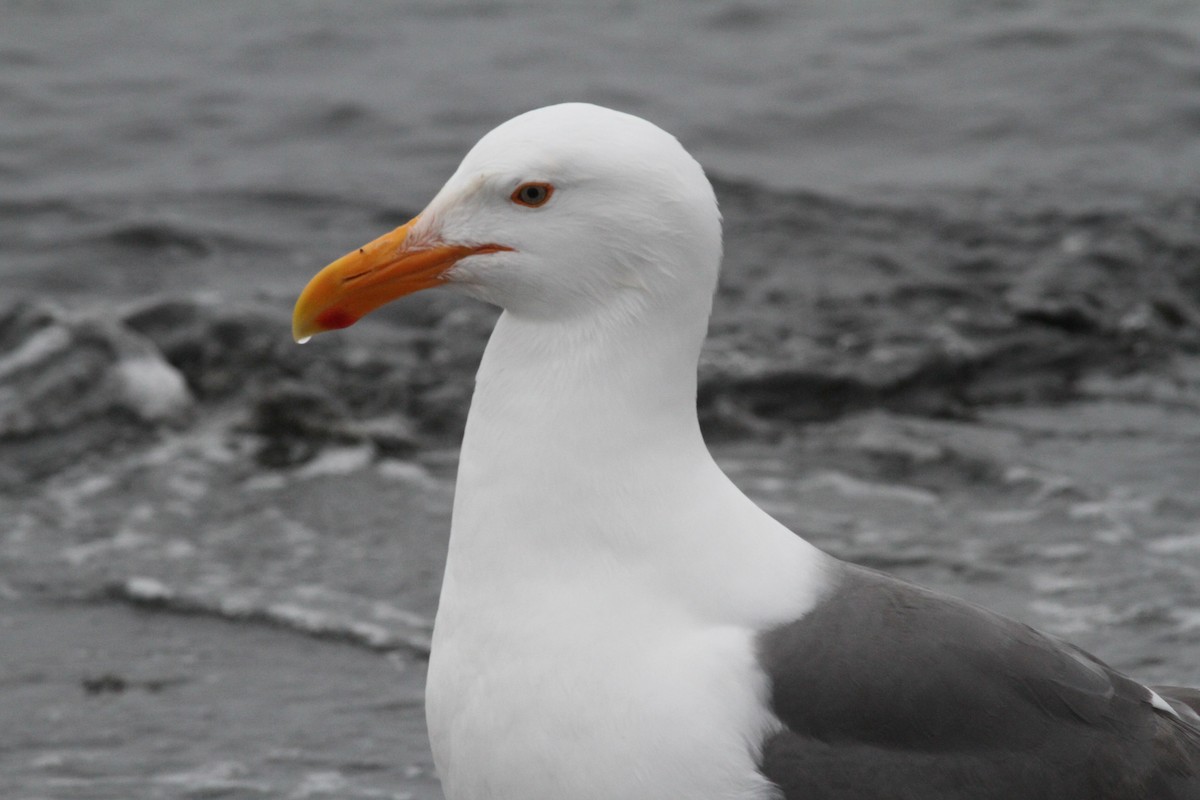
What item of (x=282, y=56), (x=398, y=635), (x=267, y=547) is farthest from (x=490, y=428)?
(x=282, y=56)

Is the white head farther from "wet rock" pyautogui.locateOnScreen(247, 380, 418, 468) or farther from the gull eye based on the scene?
"wet rock" pyautogui.locateOnScreen(247, 380, 418, 468)

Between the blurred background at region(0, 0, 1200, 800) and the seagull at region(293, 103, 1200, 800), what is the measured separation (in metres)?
1.86

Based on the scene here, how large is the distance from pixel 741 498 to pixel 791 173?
316 inches

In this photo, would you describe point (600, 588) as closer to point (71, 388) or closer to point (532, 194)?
point (532, 194)

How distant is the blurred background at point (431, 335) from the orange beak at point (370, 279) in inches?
81.0

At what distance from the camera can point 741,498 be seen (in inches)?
167

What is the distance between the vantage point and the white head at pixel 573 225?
4004 millimetres

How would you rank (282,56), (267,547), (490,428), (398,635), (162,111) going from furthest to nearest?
(282,56) < (162,111) < (267,547) < (398,635) < (490,428)

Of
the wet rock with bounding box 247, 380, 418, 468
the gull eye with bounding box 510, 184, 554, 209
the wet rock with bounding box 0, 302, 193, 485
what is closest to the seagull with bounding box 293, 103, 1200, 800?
the gull eye with bounding box 510, 184, 554, 209

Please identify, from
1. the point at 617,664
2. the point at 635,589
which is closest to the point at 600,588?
the point at 635,589

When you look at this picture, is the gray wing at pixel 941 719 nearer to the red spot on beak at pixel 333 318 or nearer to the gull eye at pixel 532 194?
the gull eye at pixel 532 194

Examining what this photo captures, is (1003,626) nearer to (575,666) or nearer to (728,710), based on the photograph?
(728,710)

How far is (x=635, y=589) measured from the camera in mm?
4016

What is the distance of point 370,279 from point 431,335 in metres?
5.64
